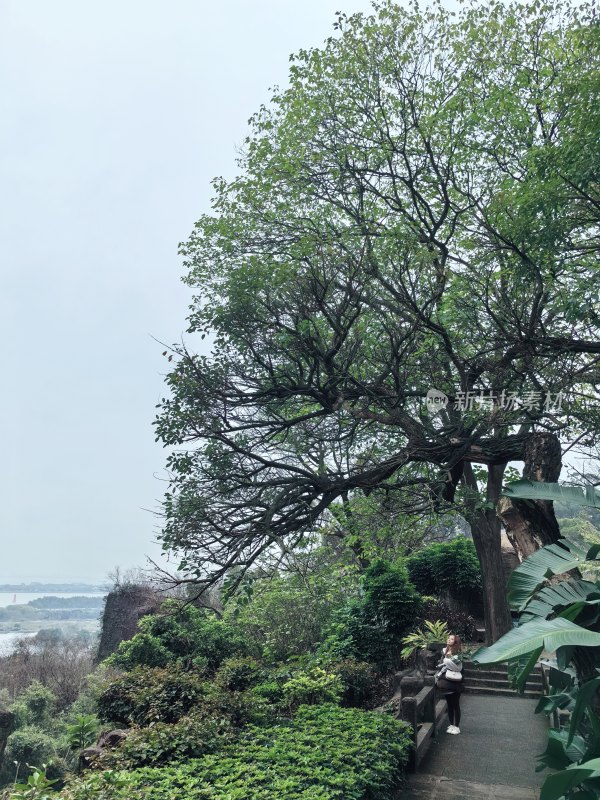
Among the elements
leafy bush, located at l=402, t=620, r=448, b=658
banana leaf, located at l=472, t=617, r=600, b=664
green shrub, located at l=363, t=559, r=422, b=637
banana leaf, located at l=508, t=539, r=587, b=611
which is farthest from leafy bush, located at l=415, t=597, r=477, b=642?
banana leaf, located at l=472, t=617, r=600, b=664

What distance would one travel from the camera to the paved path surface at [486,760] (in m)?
7.20

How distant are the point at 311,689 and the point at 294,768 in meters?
3.09

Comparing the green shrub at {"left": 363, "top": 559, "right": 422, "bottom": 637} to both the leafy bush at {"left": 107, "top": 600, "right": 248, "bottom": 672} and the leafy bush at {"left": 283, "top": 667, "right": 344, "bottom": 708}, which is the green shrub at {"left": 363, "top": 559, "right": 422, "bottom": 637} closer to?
the leafy bush at {"left": 107, "top": 600, "right": 248, "bottom": 672}

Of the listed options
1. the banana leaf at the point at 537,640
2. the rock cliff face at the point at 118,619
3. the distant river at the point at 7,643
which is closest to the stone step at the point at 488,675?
the banana leaf at the point at 537,640

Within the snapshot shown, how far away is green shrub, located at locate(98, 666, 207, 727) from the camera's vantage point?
8492 mm

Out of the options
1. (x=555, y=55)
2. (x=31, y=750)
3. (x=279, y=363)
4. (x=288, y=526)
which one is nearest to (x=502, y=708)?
(x=288, y=526)

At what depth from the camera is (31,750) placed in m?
19.9

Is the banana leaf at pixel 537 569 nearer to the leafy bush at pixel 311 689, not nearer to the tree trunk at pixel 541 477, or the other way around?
the tree trunk at pixel 541 477

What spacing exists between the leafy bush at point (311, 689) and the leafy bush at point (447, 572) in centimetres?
859

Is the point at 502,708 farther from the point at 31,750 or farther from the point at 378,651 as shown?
the point at 31,750

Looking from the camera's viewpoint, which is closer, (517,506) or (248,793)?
(248,793)

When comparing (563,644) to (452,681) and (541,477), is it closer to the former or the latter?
(541,477)

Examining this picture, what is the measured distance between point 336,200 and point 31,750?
62.4 ft

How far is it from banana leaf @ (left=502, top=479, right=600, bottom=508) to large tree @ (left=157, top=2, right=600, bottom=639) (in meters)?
1.79
